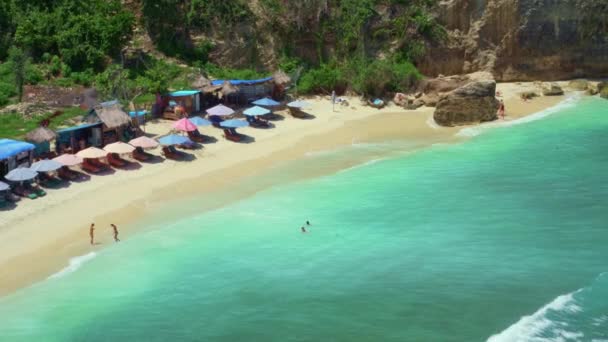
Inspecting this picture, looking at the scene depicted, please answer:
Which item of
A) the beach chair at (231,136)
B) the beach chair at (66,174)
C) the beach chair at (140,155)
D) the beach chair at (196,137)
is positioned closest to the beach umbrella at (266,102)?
the beach chair at (231,136)

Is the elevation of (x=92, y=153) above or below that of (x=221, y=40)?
below

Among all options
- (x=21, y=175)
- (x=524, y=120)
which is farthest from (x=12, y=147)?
(x=524, y=120)

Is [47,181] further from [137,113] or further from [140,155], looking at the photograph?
[137,113]

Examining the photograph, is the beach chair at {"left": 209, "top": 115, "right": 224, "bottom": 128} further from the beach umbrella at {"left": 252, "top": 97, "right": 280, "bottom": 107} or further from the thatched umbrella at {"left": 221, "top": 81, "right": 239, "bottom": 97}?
the beach umbrella at {"left": 252, "top": 97, "right": 280, "bottom": 107}

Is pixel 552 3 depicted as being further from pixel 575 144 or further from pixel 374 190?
pixel 374 190

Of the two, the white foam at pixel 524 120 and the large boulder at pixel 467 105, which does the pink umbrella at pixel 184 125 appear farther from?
the white foam at pixel 524 120

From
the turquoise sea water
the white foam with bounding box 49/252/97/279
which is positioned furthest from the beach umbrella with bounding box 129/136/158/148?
the white foam with bounding box 49/252/97/279

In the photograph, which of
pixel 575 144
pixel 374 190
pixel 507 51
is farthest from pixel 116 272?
pixel 507 51
